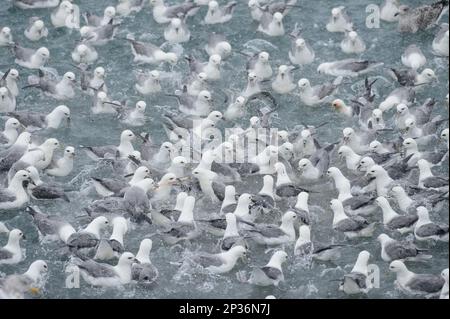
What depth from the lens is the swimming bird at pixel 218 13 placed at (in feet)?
85.6

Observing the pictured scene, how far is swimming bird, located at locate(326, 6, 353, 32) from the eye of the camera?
25.6m

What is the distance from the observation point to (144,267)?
18.7 m

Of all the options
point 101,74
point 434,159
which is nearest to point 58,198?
point 101,74

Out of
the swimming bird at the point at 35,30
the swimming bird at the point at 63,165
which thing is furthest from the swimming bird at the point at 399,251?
the swimming bird at the point at 35,30

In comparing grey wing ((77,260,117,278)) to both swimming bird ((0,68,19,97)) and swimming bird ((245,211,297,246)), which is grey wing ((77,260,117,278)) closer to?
swimming bird ((245,211,297,246))

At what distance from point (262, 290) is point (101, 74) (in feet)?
24.3

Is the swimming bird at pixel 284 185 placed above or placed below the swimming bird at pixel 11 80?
above

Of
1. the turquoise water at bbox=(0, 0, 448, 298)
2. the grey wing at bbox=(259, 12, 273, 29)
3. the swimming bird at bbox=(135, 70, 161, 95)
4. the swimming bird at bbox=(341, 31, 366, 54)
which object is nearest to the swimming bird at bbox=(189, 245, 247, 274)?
the turquoise water at bbox=(0, 0, 448, 298)

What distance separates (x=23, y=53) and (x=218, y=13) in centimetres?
464

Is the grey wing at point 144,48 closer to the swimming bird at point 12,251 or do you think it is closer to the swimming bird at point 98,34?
the swimming bird at point 98,34

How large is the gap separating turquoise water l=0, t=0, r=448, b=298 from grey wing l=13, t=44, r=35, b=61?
0.27 m

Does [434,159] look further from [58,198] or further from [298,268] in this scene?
[58,198]

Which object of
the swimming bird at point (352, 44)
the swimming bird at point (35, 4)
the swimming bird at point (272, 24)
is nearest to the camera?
the swimming bird at point (352, 44)

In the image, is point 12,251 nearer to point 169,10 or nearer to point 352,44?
point 169,10
